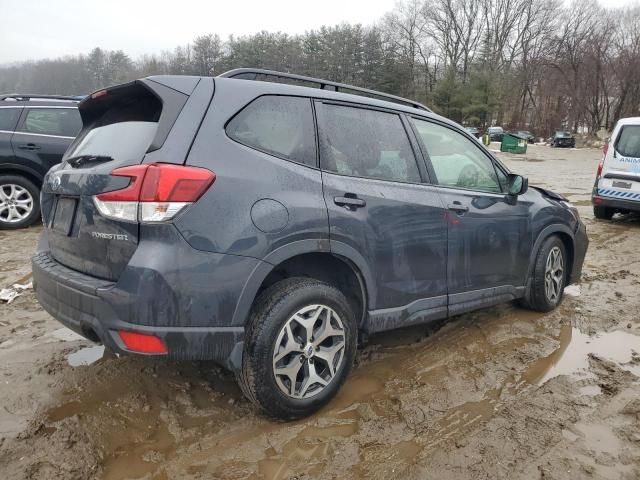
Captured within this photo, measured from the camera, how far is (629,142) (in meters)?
8.31

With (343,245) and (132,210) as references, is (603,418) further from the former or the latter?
(132,210)

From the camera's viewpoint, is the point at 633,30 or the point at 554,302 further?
the point at 633,30

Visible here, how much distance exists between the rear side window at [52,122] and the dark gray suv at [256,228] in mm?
4901

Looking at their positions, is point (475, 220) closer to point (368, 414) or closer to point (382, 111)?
point (382, 111)

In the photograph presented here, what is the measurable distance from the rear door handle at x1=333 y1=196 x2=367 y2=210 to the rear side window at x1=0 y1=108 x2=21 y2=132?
647 cm

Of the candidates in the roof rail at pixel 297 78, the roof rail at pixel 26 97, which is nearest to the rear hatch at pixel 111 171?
the roof rail at pixel 297 78

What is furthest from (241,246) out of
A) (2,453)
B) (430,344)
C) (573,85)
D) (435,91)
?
(573,85)

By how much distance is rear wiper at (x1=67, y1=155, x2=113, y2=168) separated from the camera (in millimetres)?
2418

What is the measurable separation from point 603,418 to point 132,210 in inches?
106

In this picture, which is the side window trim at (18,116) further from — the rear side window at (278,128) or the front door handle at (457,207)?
the front door handle at (457,207)

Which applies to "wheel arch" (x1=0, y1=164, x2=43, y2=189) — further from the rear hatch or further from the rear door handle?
the rear door handle

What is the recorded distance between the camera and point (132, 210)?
83.8 inches

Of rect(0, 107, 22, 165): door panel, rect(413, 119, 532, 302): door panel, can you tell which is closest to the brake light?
rect(413, 119, 532, 302): door panel

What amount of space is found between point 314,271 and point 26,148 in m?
6.18
